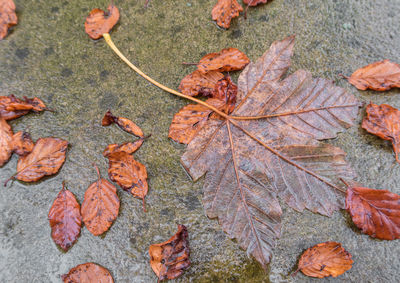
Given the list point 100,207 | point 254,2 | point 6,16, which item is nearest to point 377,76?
point 254,2

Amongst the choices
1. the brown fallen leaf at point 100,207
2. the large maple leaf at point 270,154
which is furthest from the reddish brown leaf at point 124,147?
the large maple leaf at point 270,154

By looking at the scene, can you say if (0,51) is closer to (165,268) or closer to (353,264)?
(165,268)

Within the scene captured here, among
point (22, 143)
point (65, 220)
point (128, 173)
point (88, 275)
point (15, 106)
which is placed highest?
point (15, 106)

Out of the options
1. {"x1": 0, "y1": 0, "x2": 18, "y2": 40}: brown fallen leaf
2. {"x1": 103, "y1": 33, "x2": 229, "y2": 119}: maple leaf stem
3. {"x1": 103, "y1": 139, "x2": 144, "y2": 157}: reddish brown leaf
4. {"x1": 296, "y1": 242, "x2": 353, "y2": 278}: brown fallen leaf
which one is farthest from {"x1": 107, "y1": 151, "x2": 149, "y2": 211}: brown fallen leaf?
{"x1": 0, "y1": 0, "x2": 18, "y2": 40}: brown fallen leaf

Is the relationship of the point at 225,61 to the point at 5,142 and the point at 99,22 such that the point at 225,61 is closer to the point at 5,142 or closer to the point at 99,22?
the point at 99,22

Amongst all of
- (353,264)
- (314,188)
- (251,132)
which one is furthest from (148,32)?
(353,264)

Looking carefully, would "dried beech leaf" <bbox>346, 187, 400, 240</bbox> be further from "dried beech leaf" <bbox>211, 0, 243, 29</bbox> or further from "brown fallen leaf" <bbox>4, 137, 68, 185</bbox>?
"brown fallen leaf" <bbox>4, 137, 68, 185</bbox>
